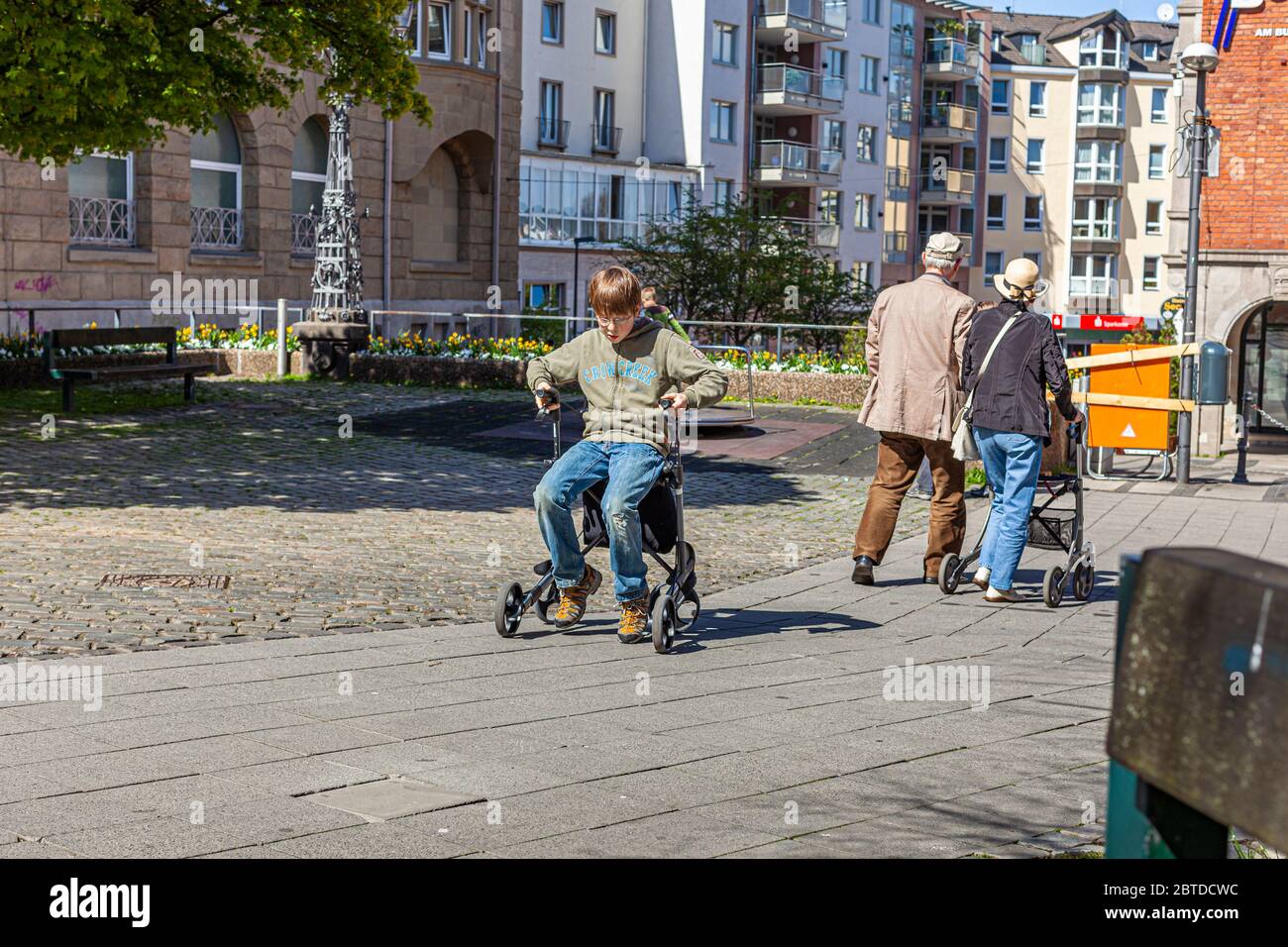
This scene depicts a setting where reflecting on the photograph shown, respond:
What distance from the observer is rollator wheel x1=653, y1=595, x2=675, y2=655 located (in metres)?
7.34

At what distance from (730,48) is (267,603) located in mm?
55577

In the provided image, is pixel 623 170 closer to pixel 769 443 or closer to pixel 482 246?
pixel 482 246

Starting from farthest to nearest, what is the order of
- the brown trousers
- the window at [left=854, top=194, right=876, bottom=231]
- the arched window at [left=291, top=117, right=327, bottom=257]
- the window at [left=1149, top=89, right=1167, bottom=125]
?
the window at [left=1149, top=89, right=1167, bottom=125] < the window at [left=854, top=194, right=876, bottom=231] < the arched window at [left=291, top=117, right=327, bottom=257] < the brown trousers

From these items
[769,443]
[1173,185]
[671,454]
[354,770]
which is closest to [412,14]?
[1173,185]

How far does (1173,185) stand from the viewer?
1182 inches

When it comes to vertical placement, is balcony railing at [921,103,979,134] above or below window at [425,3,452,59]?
above

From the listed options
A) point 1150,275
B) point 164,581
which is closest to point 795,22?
point 1150,275

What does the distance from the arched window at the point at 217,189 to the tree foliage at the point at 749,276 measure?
8.00 metres

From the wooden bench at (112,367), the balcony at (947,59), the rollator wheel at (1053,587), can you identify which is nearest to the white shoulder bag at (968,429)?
the rollator wheel at (1053,587)

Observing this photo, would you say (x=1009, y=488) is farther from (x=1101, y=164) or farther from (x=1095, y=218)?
(x=1101, y=164)

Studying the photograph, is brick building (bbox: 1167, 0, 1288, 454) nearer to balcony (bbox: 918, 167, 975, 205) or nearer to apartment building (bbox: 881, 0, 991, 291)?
apartment building (bbox: 881, 0, 991, 291)

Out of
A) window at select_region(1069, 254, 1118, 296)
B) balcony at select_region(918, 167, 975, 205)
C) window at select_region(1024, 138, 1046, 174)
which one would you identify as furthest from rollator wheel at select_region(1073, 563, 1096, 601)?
window at select_region(1024, 138, 1046, 174)

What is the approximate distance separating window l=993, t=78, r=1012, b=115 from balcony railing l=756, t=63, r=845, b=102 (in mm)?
22784

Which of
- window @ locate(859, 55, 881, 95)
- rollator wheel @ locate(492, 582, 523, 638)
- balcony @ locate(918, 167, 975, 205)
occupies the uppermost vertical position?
window @ locate(859, 55, 881, 95)
